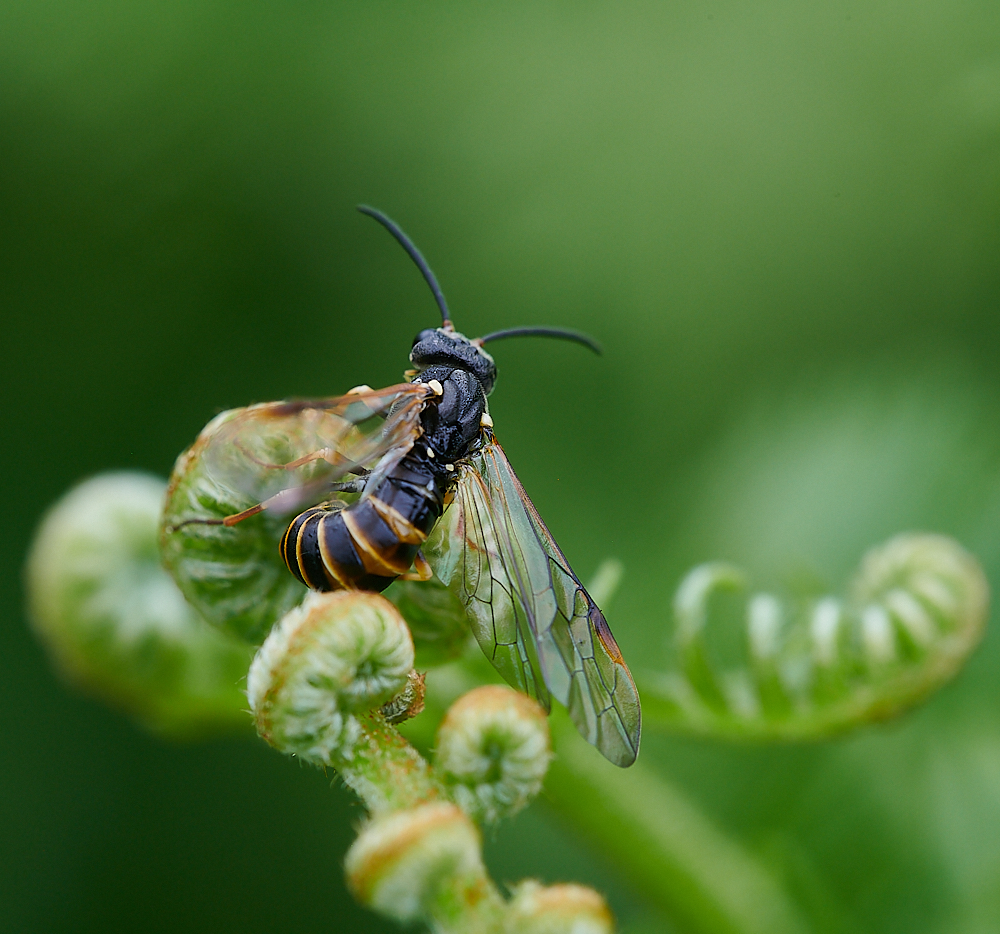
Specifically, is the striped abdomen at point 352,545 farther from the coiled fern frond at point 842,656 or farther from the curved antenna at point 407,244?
the curved antenna at point 407,244

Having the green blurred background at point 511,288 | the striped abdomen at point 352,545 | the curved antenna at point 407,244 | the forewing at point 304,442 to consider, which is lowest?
the striped abdomen at point 352,545

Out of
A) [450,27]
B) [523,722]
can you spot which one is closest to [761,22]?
[450,27]

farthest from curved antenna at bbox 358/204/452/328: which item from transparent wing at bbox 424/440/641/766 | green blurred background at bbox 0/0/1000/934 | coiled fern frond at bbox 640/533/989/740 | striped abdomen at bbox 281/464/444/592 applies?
green blurred background at bbox 0/0/1000/934

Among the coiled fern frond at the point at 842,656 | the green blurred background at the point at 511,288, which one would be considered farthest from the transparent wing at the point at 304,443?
the green blurred background at the point at 511,288

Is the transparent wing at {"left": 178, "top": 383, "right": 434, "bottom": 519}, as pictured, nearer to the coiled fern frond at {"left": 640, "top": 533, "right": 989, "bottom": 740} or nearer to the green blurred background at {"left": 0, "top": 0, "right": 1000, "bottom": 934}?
the coiled fern frond at {"left": 640, "top": 533, "right": 989, "bottom": 740}

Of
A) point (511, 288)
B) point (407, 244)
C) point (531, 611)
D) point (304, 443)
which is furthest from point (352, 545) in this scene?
point (511, 288)

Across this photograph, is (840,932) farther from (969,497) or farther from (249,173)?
(249,173)

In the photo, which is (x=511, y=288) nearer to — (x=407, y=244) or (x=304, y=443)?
(x=407, y=244)
